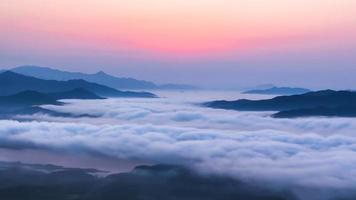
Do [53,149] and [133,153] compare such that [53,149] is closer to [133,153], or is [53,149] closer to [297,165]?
[133,153]

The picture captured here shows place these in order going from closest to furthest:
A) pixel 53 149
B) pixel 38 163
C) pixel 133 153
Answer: pixel 38 163
pixel 133 153
pixel 53 149

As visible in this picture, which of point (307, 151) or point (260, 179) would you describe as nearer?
point (260, 179)

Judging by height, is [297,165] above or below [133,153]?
below

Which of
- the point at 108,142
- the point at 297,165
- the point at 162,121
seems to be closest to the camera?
the point at 297,165

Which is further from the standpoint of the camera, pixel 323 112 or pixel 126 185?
pixel 323 112

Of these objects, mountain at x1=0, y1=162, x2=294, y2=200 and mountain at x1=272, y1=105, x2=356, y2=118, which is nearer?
mountain at x1=0, y1=162, x2=294, y2=200

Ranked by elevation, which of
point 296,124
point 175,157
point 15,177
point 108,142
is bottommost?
point 15,177

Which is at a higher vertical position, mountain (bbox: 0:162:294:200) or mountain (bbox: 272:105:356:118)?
mountain (bbox: 272:105:356:118)

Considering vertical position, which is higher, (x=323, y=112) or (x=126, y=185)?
(x=323, y=112)

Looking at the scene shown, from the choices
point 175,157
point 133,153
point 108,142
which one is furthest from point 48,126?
point 175,157

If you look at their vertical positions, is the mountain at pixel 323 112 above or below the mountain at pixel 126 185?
above

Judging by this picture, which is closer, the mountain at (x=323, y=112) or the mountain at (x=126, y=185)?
the mountain at (x=126, y=185)
